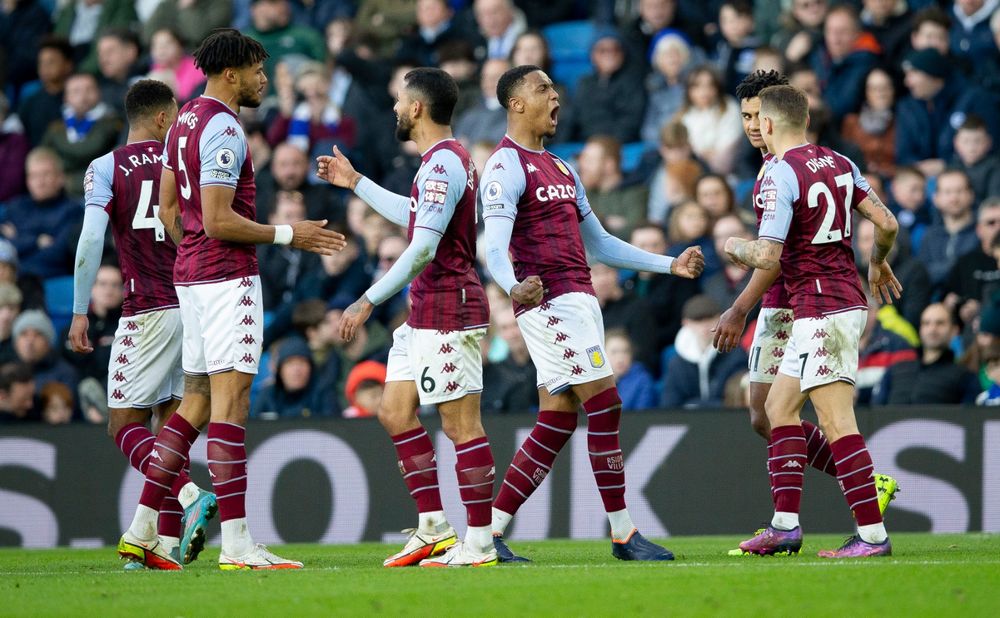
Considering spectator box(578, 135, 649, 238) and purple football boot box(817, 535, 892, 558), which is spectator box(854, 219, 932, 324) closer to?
spectator box(578, 135, 649, 238)

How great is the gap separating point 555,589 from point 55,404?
7.88 metres

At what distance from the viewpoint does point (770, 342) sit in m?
8.25

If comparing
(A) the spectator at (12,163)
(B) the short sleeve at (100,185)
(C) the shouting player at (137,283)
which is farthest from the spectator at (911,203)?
(A) the spectator at (12,163)

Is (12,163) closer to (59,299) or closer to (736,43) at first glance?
(59,299)

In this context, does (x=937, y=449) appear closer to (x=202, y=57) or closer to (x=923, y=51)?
(x=923, y=51)

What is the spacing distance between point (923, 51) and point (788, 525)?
25.1 feet

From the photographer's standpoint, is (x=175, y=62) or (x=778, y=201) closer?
(x=778, y=201)

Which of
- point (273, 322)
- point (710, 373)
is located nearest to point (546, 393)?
point (710, 373)

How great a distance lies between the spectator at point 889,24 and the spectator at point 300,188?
5800 mm

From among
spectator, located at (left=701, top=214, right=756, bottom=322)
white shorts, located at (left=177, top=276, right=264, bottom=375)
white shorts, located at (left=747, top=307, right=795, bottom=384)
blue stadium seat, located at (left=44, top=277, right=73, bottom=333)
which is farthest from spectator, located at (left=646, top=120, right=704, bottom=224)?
white shorts, located at (left=177, top=276, right=264, bottom=375)

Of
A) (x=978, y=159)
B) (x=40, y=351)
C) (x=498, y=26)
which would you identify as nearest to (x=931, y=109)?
(x=978, y=159)

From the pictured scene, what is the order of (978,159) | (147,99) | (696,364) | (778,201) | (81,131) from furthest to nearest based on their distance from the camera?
(81,131), (978,159), (696,364), (147,99), (778,201)

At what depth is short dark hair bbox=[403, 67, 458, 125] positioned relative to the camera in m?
7.72

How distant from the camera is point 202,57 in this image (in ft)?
24.9
